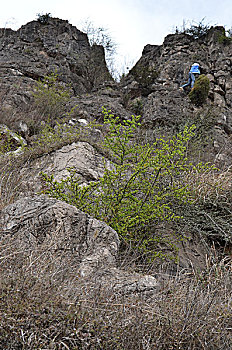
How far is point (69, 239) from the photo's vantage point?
2.52 m

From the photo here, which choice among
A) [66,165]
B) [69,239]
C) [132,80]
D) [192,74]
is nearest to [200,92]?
[192,74]

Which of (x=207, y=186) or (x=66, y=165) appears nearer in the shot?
(x=66, y=165)

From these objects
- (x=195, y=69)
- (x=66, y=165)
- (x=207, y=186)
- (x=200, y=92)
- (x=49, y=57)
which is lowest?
(x=207, y=186)

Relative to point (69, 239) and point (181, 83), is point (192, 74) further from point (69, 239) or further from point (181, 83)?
point (69, 239)

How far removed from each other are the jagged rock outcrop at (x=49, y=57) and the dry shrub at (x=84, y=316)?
7789 millimetres

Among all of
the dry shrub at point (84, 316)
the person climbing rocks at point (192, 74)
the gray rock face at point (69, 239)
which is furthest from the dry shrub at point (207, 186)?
the person climbing rocks at point (192, 74)

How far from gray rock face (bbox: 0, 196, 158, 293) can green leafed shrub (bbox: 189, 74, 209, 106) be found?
8854mm

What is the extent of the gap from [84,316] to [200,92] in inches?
399

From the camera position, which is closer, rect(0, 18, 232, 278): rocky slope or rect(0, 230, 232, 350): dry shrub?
rect(0, 230, 232, 350): dry shrub

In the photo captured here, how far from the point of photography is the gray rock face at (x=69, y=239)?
2221 millimetres

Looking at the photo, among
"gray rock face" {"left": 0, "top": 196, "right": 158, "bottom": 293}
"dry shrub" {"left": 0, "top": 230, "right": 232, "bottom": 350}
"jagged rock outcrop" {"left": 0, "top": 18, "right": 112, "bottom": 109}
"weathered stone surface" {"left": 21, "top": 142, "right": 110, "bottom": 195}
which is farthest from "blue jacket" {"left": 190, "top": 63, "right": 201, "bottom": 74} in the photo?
"dry shrub" {"left": 0, "top": 230, "right": 232, "bottom": 350}

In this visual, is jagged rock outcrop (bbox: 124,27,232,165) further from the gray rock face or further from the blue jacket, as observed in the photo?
the gray rock face

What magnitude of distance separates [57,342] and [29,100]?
26.7 feet

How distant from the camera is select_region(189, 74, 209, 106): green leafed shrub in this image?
10375 mm
